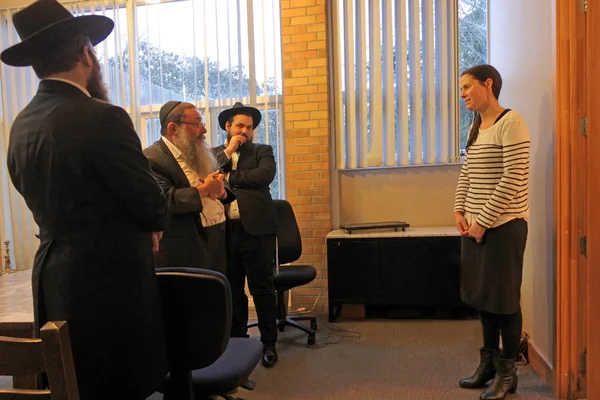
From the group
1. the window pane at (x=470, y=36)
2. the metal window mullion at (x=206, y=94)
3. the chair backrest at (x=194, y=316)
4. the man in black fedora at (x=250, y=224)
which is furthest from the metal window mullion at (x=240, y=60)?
the chair backrest at (x=194, y=316)

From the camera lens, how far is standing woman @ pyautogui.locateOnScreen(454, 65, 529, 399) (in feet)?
6.64

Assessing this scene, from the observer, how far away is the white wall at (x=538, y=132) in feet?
7.39

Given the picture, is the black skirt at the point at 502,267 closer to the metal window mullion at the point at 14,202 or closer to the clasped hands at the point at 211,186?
the clasped hands at the point at 211,186

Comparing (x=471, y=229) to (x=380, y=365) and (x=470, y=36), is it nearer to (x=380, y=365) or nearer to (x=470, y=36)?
(x=380, y=365)

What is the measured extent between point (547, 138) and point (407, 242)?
137cm

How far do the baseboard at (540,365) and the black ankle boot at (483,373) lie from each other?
0.28m

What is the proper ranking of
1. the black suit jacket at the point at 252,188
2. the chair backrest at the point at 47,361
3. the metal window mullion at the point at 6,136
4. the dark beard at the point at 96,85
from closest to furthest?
the chair backrest at the point at 47,361 < the dark beard at the point at 96,85 < the black suit jacket at the point at 252,188 < the metal window mullion at the point at 6,136

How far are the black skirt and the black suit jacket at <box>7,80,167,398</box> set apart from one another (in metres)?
1.58

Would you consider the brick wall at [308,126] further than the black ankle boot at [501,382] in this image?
Yes

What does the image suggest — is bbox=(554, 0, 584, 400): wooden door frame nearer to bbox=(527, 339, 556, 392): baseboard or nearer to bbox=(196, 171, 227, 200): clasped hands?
bbox=(527, 339, 556, 392): baseboard

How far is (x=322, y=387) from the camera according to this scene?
244cm

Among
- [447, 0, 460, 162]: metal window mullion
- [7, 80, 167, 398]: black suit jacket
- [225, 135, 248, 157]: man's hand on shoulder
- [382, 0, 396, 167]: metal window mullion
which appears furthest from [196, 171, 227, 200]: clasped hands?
[447, 0, 460, 162]: metal window mullion

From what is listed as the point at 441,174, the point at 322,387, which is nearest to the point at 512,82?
the point at 441,174

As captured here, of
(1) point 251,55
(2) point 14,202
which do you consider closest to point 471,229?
(1) point 251,55
